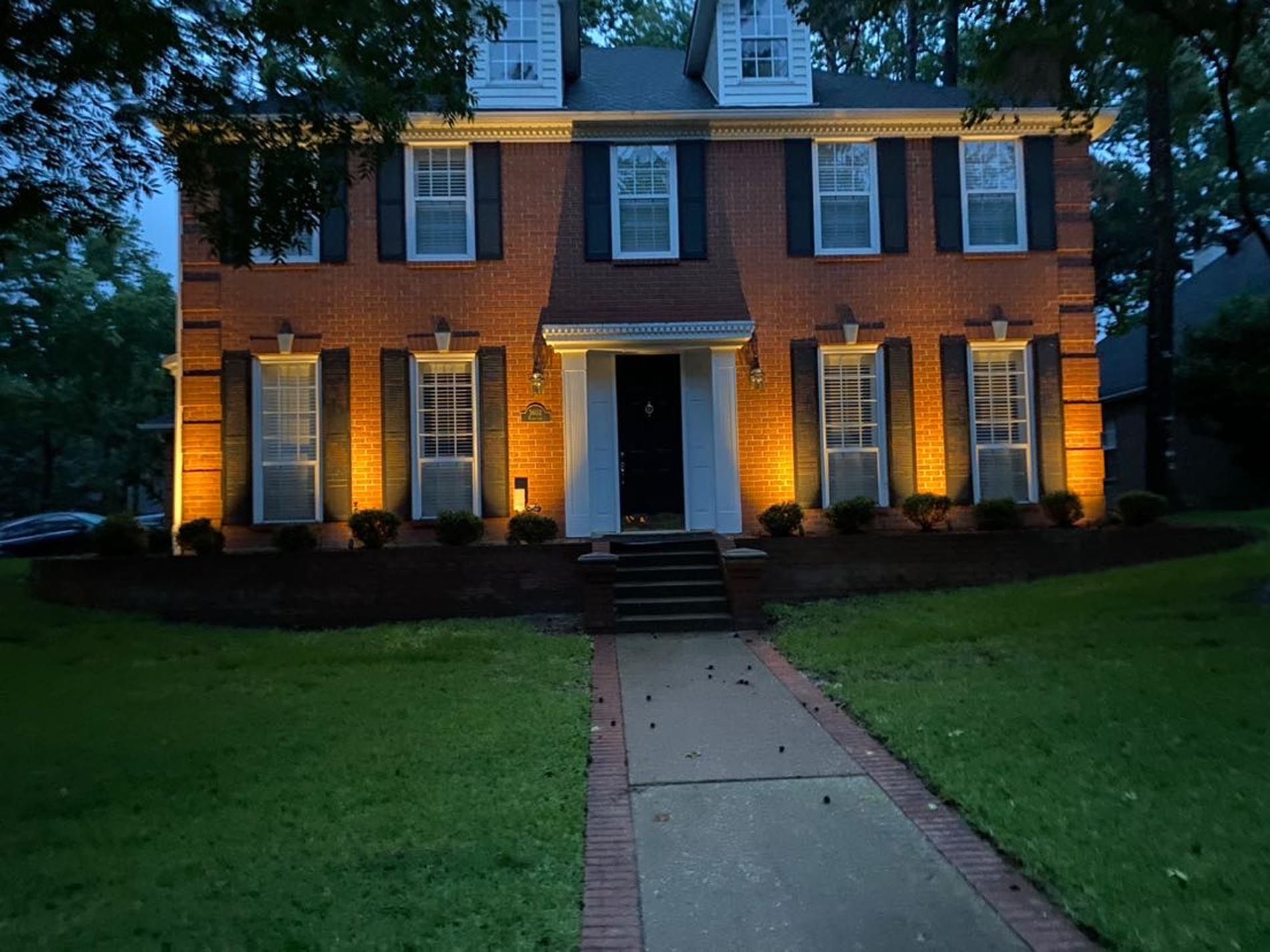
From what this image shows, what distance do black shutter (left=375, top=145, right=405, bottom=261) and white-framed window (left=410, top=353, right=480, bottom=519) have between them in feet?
4.94

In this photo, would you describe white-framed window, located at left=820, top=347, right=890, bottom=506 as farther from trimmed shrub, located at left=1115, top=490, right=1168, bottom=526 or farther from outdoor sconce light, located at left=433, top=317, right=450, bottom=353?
outdoor sconce light, located at left=433, top=317, right=450, bottom=353

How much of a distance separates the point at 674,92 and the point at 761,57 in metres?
1.53

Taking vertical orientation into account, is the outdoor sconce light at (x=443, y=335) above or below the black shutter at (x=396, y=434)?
above

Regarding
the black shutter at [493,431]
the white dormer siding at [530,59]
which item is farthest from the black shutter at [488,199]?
the black shutter at [493,431]

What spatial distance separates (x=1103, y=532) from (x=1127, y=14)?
6.69 m

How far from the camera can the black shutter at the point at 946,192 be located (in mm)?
13938

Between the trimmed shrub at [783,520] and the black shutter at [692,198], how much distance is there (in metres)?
3.75

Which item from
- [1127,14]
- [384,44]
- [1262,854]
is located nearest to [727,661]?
[1262,854]

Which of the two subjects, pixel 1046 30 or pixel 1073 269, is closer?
pixel 1046 30

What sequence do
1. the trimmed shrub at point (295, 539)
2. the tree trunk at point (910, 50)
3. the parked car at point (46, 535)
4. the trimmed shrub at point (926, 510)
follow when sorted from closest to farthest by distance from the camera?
the trimmed shrub at point (295, 539), the trimmed shrub at point (926, 510), the parked car at point (46, 535), the tree trunk at point (910, 50)

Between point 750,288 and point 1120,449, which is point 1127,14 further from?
point 1120,449

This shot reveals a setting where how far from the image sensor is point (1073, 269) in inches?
551

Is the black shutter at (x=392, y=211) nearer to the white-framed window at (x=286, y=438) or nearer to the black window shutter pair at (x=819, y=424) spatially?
the white-framed window at (x=286, y=438)

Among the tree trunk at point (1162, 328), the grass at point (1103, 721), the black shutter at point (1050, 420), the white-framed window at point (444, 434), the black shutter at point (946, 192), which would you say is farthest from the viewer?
the tree trunk at point (1162, 328)
